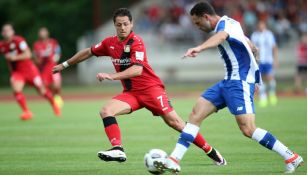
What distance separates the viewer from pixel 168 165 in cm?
916

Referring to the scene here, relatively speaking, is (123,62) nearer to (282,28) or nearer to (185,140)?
(185,140)

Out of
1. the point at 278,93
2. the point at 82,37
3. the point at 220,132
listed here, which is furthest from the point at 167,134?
the point at 82,37

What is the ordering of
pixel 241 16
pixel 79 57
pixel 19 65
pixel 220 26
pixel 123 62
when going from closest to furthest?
pixel 220 26, pixel 123 62, pixel 79 57, pixel 19 65, pixel 241 16

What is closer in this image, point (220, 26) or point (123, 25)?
point (220, 26)

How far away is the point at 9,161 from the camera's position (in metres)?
11.2

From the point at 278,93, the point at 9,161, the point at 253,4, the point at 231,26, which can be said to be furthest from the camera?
the point at 253,4

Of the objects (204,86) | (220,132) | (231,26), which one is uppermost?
(231,26)

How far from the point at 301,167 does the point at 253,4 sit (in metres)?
25.7

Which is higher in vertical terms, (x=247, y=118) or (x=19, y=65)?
(x=247, y=118)

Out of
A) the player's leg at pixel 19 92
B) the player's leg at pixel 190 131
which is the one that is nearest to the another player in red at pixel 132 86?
the player's leg at pixel 190 131

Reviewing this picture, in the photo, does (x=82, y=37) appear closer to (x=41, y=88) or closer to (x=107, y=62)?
(x=107, y=62)

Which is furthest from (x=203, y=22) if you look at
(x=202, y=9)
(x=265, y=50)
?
(x=265, y=50)

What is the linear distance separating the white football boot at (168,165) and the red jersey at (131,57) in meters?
1.83

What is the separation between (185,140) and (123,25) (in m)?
2.11
